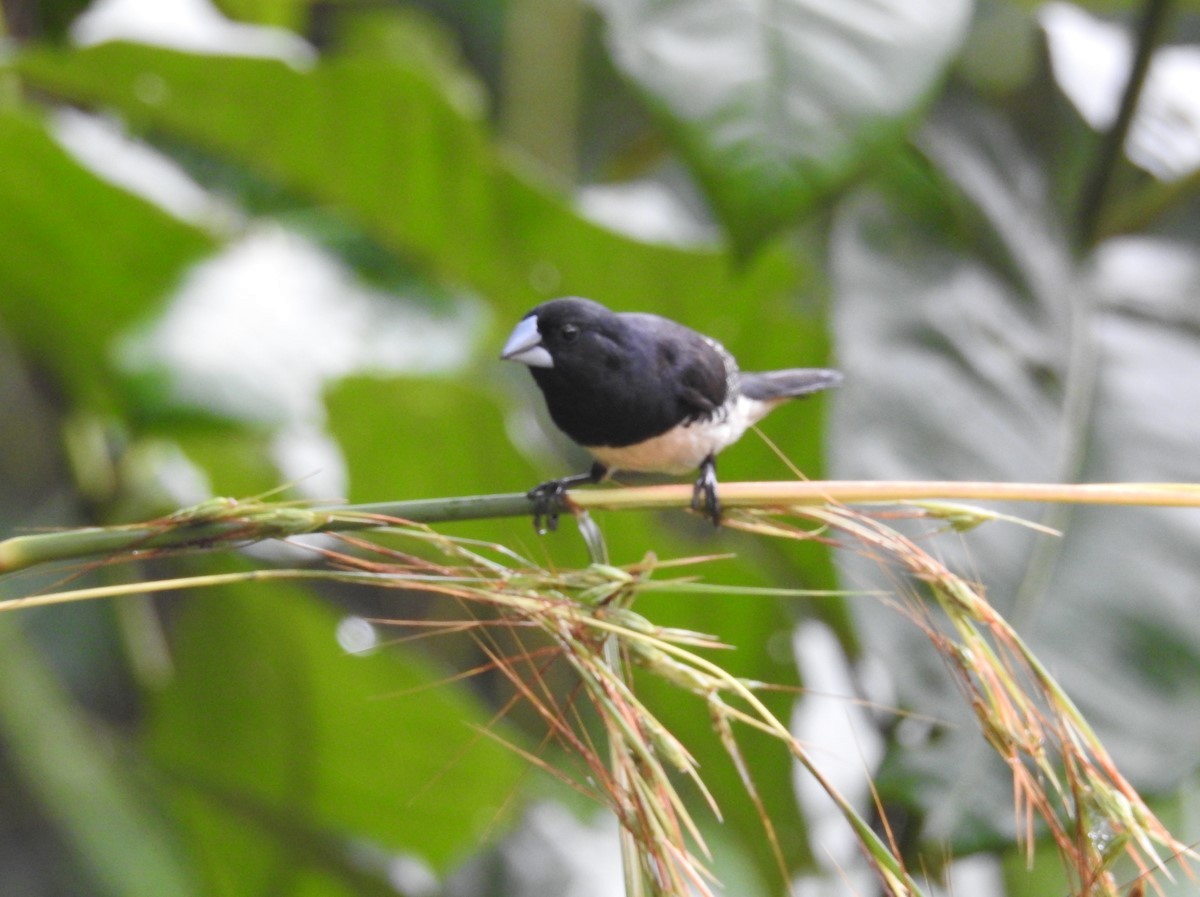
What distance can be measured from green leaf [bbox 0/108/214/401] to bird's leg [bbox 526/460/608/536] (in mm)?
527

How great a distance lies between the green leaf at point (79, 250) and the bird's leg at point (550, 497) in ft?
1.73

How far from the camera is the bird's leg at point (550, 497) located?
554 mm

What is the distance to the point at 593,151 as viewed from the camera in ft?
6.53

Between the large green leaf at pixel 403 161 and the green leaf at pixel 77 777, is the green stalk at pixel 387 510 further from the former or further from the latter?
the green leaf at pixel 77 777

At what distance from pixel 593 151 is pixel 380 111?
2.30 feet

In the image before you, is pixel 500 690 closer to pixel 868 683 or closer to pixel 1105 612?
pixel 868 683

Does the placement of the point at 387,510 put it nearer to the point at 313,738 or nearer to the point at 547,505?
the point at 547,505

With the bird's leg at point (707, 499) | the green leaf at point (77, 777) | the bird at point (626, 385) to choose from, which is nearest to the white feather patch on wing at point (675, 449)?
the bird at point (626, 385)

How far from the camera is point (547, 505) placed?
1.92ft

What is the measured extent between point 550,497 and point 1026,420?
25.7 inches

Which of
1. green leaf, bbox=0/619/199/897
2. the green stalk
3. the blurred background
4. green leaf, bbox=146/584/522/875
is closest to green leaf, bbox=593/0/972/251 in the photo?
the blurred background

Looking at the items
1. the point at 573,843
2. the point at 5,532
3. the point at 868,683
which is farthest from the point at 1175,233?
the point at 5,532

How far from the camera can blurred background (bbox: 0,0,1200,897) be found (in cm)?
93

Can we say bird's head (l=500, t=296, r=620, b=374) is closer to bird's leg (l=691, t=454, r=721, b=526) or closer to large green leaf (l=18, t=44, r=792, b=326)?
bird's leg (l=691, t=454, r=721, b=526)
